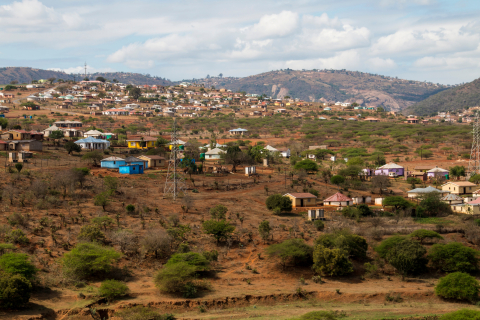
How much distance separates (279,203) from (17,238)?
20834 mm

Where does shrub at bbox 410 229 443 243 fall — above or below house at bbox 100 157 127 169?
below

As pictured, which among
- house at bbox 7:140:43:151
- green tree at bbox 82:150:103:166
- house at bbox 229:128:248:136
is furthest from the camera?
house at bbox 229:128:248:136

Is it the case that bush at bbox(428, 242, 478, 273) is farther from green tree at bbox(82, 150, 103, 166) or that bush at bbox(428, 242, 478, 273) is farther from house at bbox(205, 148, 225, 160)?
house at bbox(205, 148, 225, 160)

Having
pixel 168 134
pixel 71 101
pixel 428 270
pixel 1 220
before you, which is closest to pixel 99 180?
pixel 1 220

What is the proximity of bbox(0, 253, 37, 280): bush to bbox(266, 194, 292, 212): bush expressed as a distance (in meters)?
20.9

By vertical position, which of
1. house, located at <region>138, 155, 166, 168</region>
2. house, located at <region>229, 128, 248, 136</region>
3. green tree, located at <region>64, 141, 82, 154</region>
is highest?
house, located at <region>229, 128, 248, 136</region>

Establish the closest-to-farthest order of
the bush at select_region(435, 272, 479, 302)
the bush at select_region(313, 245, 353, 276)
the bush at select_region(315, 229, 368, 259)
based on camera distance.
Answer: the bush at select_region(435, 272, 479, 302) < the bush at select_region(313, 245, 353, 276) < the bush at select_region(315, 229, 368, 259)

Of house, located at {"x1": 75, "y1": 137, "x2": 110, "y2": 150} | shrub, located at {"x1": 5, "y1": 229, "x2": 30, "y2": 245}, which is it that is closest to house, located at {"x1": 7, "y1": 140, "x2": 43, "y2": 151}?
house, located at {"x1": 75, "y1": 137, "x2": 110, "y2": 150}

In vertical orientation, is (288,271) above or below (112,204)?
below

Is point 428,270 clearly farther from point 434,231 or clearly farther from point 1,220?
point 1,220

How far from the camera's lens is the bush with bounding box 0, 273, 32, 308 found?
883 inches

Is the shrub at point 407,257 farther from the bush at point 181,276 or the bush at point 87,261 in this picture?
the bush at point 87,261

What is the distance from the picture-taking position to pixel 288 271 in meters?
30.1

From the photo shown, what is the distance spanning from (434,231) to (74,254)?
85.0ft
